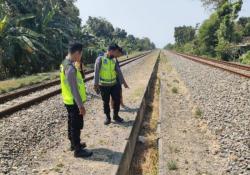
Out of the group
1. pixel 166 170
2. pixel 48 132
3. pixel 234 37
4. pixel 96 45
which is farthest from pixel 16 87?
pixel 234 37

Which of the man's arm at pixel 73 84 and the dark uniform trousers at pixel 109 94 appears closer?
the man's arm at pixel 73 84

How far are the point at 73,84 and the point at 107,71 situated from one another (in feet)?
9.41

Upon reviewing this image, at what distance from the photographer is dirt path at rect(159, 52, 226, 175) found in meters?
7.56

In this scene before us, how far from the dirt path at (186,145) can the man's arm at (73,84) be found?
2.02 meters

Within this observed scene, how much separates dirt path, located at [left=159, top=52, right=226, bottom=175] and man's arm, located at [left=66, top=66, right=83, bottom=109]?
2.02m

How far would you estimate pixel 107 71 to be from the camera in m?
9.65

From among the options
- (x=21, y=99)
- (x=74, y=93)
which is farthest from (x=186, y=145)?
(x=21, y=99)

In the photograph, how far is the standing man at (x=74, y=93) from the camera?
6793 mm

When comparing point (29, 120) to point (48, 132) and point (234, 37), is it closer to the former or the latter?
point (48, 132)

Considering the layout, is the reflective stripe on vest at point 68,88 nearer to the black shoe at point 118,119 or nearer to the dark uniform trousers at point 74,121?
the dark uniform trousers at point 74,121

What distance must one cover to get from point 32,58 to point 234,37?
3302cm

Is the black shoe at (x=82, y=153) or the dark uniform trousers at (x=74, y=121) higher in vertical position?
the dark uniform trousers at (x=74, y=121)

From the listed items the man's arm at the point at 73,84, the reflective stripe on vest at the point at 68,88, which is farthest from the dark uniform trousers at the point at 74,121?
the man's arm at the point at 73,84

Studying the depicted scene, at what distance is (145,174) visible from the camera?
301 inches
